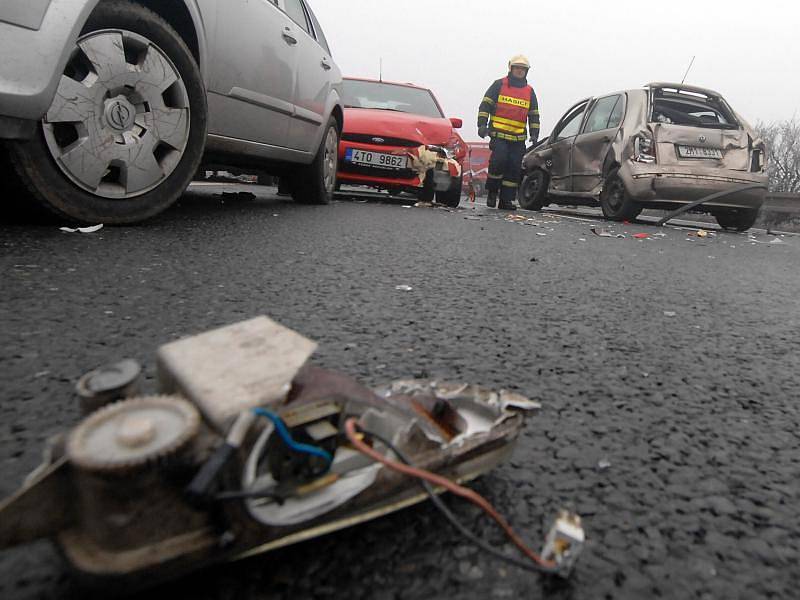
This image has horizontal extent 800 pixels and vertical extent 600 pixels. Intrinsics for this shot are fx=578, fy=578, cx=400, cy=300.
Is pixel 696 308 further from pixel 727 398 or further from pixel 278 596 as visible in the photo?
pixel 278 596

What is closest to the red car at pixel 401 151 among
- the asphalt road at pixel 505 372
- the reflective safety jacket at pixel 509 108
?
the reflective safety jacket at pixel 509 108

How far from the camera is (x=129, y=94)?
2.55 metres

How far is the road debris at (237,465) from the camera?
20.0 inches

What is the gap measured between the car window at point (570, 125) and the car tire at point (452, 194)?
1.90 metres

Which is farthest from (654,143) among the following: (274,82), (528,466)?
(528,466)

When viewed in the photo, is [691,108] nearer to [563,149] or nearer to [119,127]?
[563,149]

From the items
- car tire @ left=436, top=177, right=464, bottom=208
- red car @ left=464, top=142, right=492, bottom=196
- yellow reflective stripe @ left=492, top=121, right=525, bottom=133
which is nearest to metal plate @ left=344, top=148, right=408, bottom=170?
car tire @ left=436, top=177, right=464, bottom=208

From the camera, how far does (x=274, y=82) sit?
3779mm

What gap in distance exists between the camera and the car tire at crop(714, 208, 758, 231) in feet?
22.6

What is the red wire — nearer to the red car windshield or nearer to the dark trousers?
the red car windshield

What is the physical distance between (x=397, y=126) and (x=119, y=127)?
4645 mm

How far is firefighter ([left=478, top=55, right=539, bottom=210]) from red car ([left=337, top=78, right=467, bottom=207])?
818 millimetres

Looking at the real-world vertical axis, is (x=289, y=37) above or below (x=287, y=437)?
above

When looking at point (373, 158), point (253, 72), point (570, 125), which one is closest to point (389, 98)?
point (373, 158)
